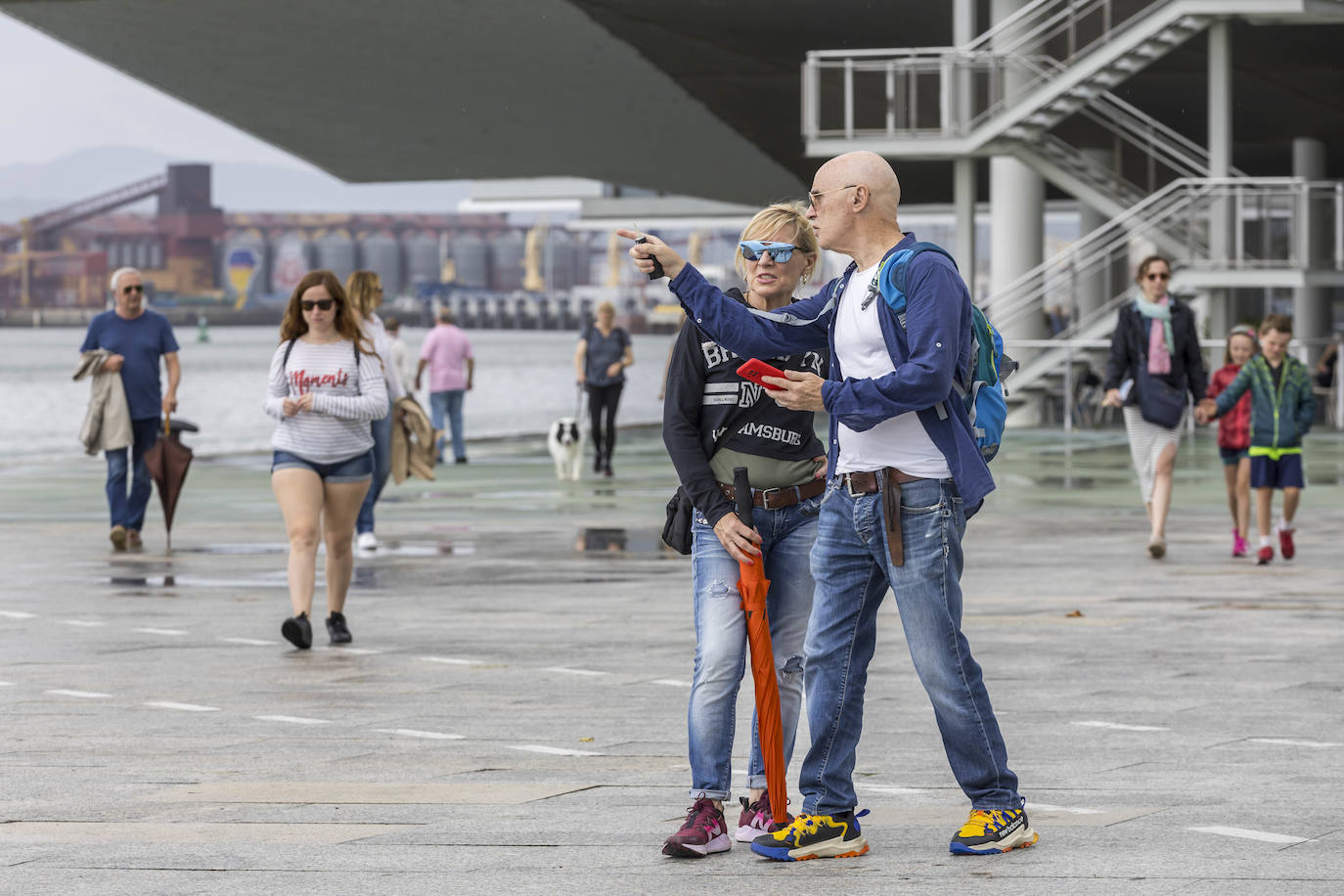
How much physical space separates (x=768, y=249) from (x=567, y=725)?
107 inches

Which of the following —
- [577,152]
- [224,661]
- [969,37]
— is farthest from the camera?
[577,152]

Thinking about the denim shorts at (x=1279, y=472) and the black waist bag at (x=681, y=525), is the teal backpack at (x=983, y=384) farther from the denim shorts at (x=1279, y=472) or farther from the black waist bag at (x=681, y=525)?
the denim shorts at (x=1279, y=472)

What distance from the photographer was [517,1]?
120ft

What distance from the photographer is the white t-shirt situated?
5758 millimetres

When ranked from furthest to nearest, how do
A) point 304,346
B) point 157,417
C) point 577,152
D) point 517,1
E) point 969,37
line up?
point 577,152 < point 517,1 < point 969,37 < point 157,417 < point 304,346

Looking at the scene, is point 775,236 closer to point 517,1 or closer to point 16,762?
point 16,762

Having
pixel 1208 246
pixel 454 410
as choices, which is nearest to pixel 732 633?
pixel 454 410

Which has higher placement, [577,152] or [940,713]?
[577,152]

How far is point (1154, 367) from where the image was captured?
46.0ft

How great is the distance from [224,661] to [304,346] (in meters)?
1.67

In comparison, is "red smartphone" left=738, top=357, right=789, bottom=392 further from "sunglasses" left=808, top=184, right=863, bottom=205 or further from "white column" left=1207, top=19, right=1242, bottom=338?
"white column" left=1207, top=19, right=1242, bottom=338

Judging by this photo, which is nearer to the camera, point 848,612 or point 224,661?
point 848,612

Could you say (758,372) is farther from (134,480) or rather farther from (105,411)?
(134,480)

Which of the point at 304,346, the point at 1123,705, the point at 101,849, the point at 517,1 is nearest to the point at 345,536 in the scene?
the point at 304,346
